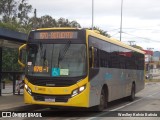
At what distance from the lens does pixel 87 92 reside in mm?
14406

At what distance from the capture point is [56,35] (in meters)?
15.1

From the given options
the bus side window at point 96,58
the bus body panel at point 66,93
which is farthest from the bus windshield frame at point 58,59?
the bus side window at point 96,58

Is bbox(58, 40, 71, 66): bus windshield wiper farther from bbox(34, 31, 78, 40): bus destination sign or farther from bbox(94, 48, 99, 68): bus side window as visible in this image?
bbox(94, 48, 99, 68): bus side window

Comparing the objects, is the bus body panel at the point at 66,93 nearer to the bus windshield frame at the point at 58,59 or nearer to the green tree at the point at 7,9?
the bus windshield frame at the point at 58,59

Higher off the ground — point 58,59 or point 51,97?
point 58,59

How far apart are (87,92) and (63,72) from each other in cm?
110

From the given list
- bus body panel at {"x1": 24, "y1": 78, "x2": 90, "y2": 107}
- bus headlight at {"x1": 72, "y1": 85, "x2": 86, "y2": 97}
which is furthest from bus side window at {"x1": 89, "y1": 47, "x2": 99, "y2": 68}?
bus headlight at {"x1": 72, "y1": 85, "x2": 86, "y2": 97}

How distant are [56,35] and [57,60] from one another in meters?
1.05

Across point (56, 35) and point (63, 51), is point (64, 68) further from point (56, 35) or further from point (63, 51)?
point (56, 35)

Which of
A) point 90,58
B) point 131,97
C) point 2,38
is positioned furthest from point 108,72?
point 131,97

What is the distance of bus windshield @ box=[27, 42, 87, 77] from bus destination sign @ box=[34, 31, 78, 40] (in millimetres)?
307

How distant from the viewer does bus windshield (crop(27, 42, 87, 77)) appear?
14.4 meters

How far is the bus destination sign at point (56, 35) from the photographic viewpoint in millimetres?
14937

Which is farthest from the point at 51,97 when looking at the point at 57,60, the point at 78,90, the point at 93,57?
the point at 93,57
